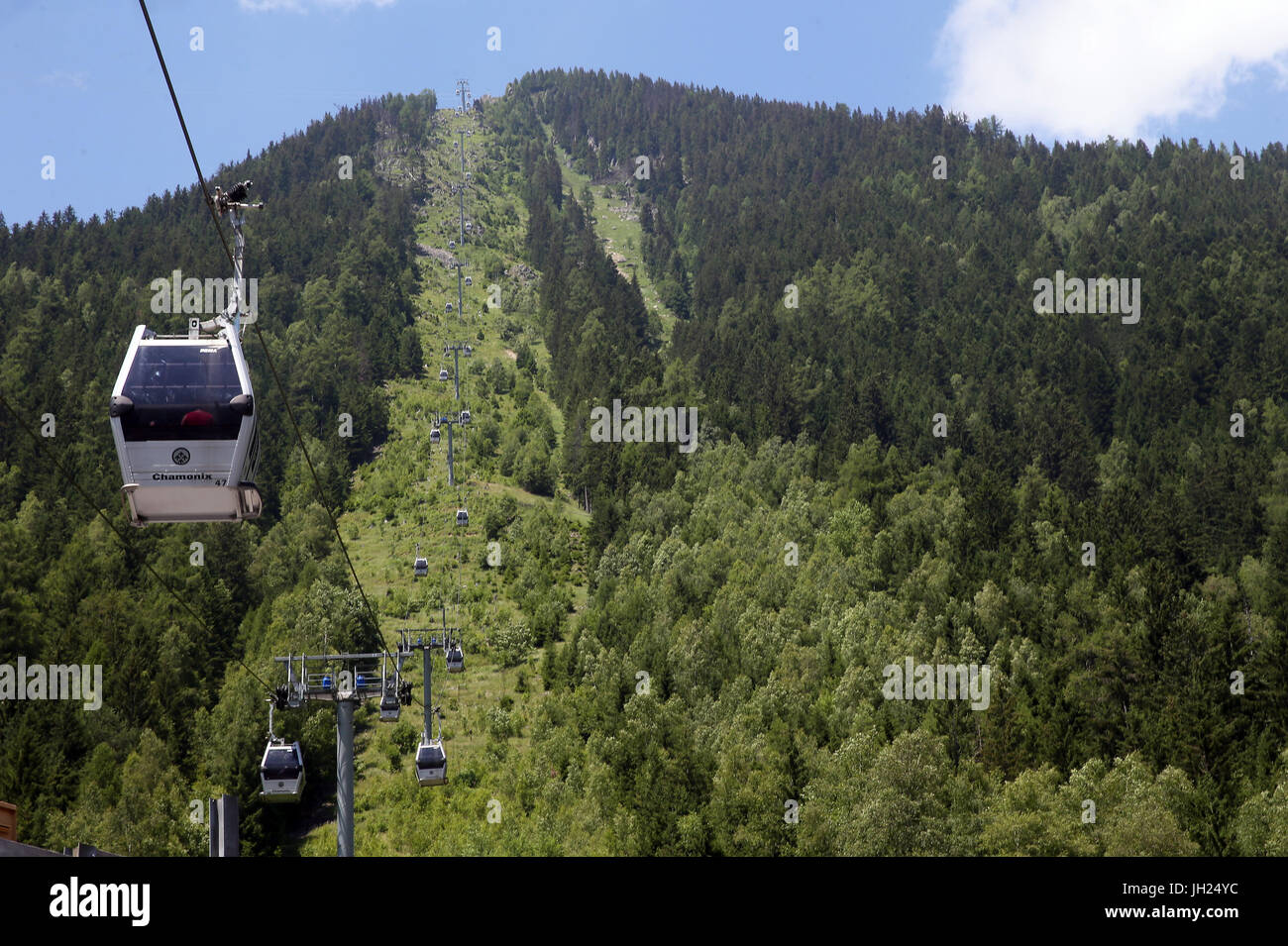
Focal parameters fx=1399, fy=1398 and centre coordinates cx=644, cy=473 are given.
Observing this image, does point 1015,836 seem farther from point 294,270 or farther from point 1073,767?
point 294,270

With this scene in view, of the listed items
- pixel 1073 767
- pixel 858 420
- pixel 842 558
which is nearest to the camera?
pixel 1073 767

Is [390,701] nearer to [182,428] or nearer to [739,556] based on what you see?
[182,428]

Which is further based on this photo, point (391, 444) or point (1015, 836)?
point (391, 444)

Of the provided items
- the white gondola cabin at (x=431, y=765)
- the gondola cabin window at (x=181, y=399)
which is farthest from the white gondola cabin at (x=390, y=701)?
the gondola cabin window at (x=181, y=399)

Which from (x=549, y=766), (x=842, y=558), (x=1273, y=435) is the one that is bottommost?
(x=549, y=766)

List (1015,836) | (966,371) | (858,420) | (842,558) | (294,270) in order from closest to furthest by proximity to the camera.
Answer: (1015,836), (842,558), (858,420), (966,371), (294,270)

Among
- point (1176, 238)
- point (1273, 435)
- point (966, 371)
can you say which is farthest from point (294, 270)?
point (1273, 435)
